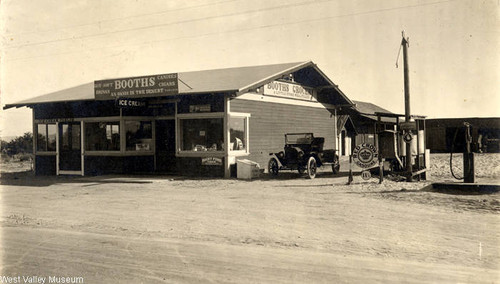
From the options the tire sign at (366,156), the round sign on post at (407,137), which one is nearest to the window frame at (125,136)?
the tire sign at (366,156)

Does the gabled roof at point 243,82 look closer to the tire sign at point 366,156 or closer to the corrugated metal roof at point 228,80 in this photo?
the corrugated metal roof at point 228,80

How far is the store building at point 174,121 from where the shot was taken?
652 inches

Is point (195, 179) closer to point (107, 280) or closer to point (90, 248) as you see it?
point (90, 248)

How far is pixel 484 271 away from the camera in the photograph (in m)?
5.32

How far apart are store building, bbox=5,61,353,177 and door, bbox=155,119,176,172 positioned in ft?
0.13

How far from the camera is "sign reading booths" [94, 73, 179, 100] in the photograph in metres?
16.0

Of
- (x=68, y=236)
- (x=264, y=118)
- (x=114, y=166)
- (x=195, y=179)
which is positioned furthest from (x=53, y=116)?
(x=68, y=236)

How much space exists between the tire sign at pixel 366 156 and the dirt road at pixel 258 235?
1301 mm

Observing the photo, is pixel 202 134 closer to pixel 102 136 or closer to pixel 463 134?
pixel 102 136

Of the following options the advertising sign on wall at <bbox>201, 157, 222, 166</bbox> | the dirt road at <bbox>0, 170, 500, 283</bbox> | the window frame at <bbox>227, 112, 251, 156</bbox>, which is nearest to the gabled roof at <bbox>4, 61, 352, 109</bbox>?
the window frame at <bbox>227, 112, 251, 156</bbox>

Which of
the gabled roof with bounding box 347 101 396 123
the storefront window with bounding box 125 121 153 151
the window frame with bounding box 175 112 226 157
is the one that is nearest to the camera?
the window frame with bounding box 175 112 226 157

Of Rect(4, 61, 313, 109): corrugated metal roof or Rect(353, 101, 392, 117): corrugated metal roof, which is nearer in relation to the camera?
Rect(4, 61, 313, 109): corrugated metal roof

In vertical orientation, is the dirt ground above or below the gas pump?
below

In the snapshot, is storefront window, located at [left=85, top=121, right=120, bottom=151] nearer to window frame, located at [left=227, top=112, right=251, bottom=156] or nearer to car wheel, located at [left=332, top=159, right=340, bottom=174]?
window frame, located at [left=227, top=112, right=251, bottom=156]
